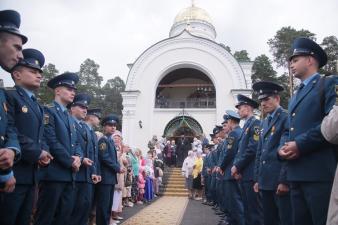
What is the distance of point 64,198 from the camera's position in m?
4.02

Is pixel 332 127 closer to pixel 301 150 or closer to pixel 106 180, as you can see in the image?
pixel 301 150

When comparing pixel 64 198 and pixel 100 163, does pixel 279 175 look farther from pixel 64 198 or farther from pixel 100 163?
pixel 100 163

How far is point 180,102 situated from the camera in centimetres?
2480

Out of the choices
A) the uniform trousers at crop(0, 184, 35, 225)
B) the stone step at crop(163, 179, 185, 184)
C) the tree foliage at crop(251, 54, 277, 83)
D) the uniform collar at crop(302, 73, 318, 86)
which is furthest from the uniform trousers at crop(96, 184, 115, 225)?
the tree foliage at crop(251, 54, 277, 83)

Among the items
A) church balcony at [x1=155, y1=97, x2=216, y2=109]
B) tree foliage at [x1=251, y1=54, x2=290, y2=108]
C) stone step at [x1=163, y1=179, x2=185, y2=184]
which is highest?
tree foliage at [x1=251, y1=54, x2=290, y2=108]

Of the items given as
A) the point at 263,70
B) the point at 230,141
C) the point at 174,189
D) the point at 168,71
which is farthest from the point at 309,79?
the point at 263,70

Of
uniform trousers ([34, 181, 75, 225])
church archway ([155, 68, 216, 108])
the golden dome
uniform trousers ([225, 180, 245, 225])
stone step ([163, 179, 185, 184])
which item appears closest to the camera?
uniform trousers ([34, 181, 75, 225])

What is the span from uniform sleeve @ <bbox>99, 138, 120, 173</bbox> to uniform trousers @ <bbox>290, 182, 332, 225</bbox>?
3083 mm

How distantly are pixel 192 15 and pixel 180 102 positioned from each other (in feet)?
37.1

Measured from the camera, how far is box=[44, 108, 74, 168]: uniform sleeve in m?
3.96

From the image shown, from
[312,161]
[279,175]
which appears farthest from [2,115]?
[279,175]

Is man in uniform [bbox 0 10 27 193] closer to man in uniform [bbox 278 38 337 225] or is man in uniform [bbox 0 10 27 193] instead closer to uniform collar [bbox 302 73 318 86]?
man in uniform [bbox 278 38 337 225]

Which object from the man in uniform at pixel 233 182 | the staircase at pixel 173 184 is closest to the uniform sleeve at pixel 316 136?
the man in uniform at pixel 233 182

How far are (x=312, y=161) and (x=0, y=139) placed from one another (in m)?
2.57
